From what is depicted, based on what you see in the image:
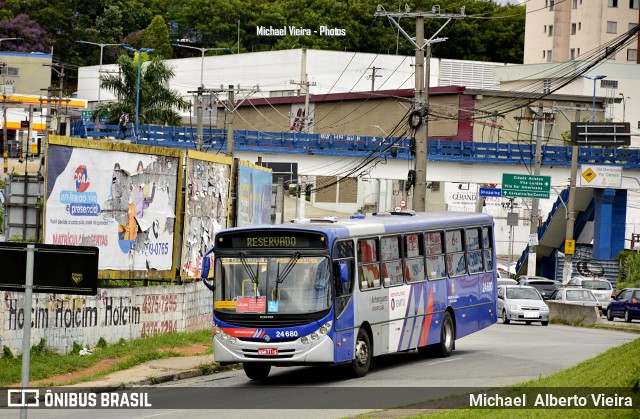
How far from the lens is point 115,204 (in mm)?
25141

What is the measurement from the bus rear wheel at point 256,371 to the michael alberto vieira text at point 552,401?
213 inches

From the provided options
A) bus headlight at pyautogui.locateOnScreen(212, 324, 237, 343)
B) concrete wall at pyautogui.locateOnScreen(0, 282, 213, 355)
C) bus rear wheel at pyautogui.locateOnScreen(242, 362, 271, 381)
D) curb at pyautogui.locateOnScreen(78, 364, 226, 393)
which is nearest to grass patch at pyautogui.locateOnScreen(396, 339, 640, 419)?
bus headlight at pyautogui.locateOnScreen(212, 324, 237, 343)

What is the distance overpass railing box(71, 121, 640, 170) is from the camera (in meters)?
61.2

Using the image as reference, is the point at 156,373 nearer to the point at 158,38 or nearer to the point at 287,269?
the point at 287,269

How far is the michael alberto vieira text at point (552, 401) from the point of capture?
12.0 metres

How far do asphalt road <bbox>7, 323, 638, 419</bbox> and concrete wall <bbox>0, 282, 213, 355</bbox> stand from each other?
8.63 ft

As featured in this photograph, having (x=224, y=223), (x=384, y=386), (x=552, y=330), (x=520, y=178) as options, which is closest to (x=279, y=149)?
(x=520, y=178)

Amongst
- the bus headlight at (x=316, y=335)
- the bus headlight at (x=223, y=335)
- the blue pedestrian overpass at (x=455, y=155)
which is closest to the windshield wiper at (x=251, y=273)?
the bus headlight at (x=223, y=335)

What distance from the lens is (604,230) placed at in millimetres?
63562

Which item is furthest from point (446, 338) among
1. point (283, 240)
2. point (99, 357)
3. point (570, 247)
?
point (570, 247)

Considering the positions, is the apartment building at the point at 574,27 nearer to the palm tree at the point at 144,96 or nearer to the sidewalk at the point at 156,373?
the palm tree at the point at 144,96

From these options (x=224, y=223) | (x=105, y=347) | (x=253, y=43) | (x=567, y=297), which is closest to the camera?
(x=105, y=347)

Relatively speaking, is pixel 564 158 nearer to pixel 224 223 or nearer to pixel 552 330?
pixel 552 330

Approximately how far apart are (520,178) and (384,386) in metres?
40.3
